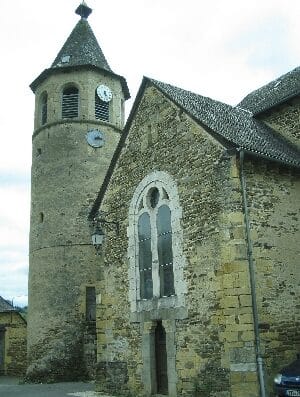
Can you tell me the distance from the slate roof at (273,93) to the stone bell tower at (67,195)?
727cm

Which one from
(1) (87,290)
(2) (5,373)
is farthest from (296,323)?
(2) (5,373)

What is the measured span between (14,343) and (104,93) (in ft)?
44.5

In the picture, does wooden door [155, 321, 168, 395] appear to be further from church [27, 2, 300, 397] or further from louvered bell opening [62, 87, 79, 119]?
louvered bell opening [62, 87, 79, 119]

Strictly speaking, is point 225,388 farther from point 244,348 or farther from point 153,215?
point 153,215

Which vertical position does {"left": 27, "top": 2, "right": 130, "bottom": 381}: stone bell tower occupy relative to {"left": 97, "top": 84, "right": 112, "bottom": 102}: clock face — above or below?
below

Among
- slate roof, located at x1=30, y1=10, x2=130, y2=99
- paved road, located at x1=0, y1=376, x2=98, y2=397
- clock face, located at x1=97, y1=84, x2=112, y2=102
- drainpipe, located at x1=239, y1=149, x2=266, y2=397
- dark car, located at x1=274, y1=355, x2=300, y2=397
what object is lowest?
paved road, located at x1=0, y1=376, x2=98, y2=397

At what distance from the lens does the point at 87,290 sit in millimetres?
20734

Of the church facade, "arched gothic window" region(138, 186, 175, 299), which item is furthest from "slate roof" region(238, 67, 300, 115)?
"arched gothic window" region(138, 186, 175, 299)

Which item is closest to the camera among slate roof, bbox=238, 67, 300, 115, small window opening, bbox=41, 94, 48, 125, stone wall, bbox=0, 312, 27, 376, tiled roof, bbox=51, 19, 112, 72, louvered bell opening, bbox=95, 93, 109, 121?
slate roof, bbox=238, 67, 300, 115

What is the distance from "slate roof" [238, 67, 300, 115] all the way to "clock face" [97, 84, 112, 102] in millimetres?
7134

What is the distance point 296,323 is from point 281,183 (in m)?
3.51

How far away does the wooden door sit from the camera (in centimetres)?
1311

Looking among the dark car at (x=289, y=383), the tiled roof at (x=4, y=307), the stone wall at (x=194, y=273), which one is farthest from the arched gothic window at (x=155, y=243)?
the tiled roof at (x=4, y=307)

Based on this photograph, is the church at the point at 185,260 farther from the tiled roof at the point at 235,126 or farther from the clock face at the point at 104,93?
the clock face at the point at 104,93
